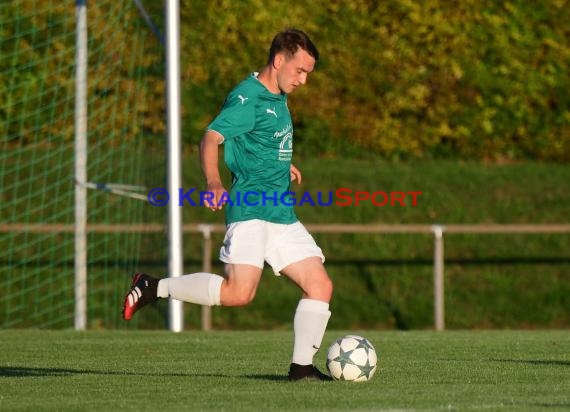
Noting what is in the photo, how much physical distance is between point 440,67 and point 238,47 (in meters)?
2.43

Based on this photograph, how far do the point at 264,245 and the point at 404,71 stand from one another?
31.2 feet

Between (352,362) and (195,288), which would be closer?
(352,362)

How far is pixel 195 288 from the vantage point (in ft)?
23.3

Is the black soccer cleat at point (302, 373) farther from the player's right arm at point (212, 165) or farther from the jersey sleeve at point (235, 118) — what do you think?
the jersey sleeve at point (235, 118)

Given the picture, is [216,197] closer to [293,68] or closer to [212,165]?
[212,165]

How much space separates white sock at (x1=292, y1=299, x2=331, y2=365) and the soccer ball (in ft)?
0.40

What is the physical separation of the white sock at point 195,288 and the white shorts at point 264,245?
16 cm

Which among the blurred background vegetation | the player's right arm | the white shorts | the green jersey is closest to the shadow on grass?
the white shorts

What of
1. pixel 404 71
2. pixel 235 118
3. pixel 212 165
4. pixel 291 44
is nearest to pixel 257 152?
pixel 235 118

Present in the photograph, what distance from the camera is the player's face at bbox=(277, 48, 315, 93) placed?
705 centimetres

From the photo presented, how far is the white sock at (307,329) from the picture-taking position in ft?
22.7

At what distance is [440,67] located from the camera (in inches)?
637

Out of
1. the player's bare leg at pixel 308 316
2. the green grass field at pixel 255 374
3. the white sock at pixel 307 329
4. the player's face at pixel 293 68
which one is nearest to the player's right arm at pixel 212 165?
the player's face at pixel 293 68

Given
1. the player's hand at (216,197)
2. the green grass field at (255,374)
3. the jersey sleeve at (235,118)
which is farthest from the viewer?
the jersey sleeve at (235,118)
